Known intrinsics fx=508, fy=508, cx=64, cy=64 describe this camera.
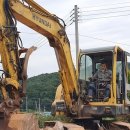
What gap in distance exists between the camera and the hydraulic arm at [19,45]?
9.97 m

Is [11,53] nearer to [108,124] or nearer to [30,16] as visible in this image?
[30,16]

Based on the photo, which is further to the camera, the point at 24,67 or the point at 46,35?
the point at 46,35

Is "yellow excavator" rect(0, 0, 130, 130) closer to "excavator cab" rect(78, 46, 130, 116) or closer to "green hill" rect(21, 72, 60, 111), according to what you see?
"excavator cab" rect(78, 46, 130, 116)

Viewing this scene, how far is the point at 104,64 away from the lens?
14.4 metres

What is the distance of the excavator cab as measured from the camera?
45.5 feet

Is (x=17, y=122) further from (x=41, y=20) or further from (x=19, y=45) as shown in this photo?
(x=41, y=20)

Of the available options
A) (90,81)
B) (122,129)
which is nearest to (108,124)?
(122,129)

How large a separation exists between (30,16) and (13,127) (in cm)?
288

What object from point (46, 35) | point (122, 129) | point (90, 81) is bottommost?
point (122, 129)

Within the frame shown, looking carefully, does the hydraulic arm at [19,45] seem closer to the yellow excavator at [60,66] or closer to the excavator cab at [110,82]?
the yellow excavator at [60,66]

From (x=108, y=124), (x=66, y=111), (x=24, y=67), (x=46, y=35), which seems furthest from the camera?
(x=108, y=124)

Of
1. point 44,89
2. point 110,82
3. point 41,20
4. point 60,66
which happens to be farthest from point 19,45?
point 44,89

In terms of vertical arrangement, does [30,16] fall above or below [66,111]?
above

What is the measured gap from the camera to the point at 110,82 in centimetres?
1398
